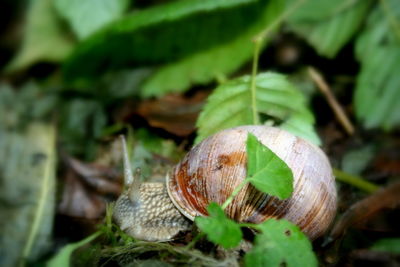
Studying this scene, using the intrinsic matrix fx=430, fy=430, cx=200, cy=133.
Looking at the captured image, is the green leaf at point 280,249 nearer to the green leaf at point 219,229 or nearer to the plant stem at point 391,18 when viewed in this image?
the green leaf at point 219,229

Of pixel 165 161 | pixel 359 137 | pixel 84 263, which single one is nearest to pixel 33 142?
pixel 165 161

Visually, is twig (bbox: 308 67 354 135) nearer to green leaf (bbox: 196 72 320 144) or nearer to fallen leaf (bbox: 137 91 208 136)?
green leaf (bbox: 196 72 320 144)

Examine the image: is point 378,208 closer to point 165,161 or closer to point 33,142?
point 165,161

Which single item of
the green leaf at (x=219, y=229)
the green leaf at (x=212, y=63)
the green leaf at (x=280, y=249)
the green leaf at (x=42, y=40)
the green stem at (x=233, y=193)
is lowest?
the green leaf at (x=280, y=249)

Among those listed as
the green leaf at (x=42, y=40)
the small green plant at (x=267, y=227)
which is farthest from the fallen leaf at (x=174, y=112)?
the green leaf at (x=42, y=40)

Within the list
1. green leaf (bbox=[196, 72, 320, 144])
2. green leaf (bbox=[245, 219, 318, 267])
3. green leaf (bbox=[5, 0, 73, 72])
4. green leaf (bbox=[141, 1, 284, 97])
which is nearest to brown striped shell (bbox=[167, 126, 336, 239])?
green leaf (bbox=[245, 219, 318, 267])

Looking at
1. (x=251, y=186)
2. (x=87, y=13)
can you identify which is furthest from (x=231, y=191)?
(x=87, y=13)
